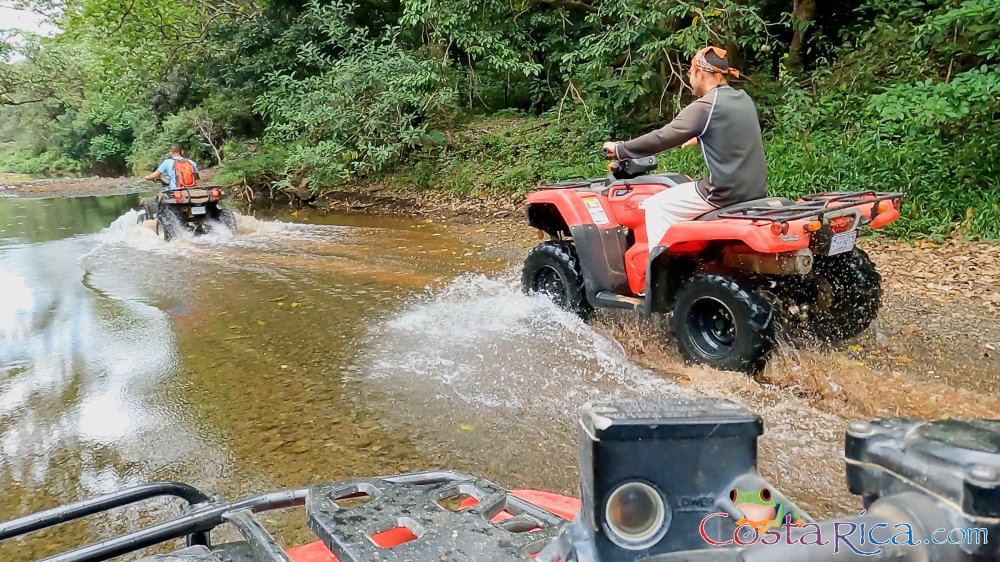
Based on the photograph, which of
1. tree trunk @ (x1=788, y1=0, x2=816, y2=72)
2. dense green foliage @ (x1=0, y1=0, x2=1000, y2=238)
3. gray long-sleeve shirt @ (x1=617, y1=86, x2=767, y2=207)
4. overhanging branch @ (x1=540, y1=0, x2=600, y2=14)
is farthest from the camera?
overhanging branch @ (x1=540, y1=0, x2=600, y2=14)

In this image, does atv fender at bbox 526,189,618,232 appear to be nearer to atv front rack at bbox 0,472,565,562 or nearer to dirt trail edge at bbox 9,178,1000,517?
dirt trail edge at bbox 9,178,1000,517

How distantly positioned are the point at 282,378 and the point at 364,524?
3628 mm

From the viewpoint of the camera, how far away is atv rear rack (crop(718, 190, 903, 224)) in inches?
160

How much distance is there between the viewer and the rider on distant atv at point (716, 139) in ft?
14.6

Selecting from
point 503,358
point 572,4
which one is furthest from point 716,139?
point 572,4

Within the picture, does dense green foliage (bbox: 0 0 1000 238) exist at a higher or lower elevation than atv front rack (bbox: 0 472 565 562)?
higher

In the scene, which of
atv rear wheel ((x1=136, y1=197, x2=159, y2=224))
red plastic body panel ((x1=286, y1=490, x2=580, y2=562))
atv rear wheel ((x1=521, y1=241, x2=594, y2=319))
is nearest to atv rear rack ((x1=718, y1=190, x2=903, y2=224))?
atv rear wheel ((x1=521, y1=241, x2=594, y2=319))

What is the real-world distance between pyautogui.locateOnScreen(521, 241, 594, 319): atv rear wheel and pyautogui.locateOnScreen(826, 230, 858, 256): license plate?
2026 mm

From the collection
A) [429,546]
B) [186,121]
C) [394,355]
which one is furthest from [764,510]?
[186,121]

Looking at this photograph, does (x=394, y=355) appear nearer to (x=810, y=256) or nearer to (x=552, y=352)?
(x=552, y=352)

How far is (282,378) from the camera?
16.9 feet

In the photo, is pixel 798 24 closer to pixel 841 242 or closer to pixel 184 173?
pixel 841 242

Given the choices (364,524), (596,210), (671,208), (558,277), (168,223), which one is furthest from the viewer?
(168,223)

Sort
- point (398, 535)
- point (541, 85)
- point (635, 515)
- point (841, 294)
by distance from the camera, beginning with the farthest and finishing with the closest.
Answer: point (541, 85)
point (841, 294)
point (398, 535)
point (635, 515)
